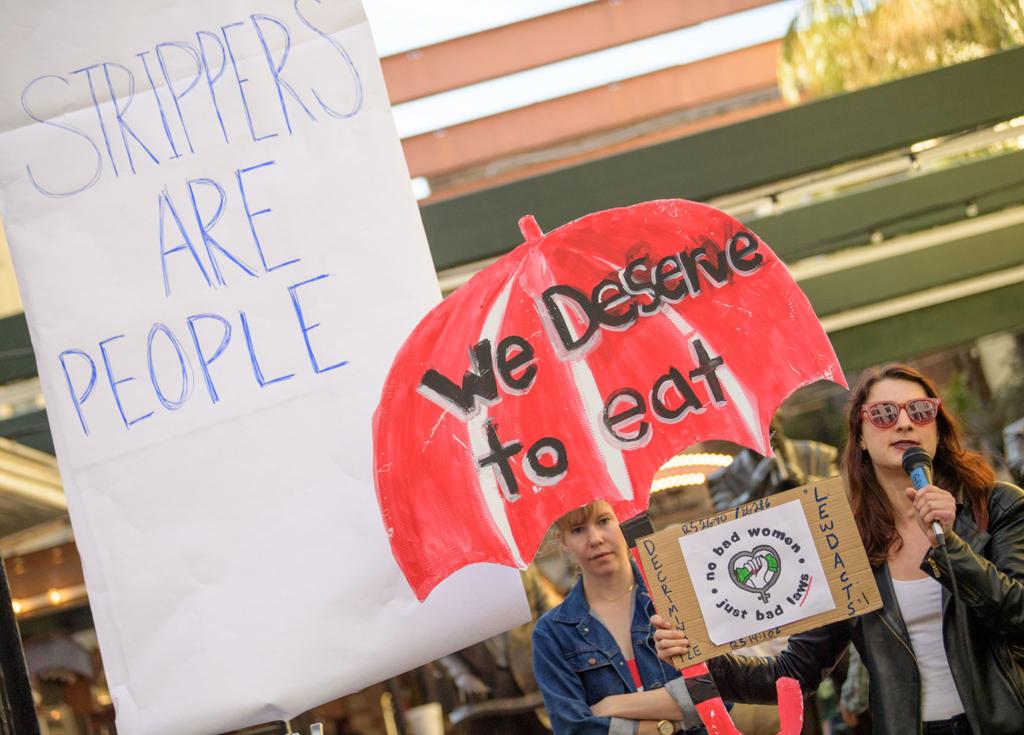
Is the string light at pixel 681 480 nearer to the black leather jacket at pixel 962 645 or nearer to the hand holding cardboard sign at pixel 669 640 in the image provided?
the black leather jacket at pixel 962 645

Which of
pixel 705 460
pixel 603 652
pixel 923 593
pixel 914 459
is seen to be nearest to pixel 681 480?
pixel 705 460

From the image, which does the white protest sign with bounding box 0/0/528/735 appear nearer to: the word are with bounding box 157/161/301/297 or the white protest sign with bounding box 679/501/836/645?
the word are with bounding box 157/161/301/297

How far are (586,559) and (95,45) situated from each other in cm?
156

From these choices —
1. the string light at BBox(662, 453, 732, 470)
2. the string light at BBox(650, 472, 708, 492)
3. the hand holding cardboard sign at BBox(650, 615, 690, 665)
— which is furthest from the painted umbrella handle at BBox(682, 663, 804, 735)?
the string light at BBox(650, 472, 708, 492)

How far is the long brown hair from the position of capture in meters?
2.08

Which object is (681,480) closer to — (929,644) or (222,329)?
(929,644)

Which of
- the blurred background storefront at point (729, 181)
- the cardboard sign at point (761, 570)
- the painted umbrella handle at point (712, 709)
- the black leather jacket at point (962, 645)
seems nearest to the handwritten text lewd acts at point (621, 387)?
the cardboard sign at point (761, 570)

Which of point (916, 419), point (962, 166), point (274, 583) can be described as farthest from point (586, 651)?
point (962, 166)

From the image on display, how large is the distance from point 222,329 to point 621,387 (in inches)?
32.6

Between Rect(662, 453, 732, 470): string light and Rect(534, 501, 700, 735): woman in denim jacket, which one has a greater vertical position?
Rect(662, 453, 732, 470): string light

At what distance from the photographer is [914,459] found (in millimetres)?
1979

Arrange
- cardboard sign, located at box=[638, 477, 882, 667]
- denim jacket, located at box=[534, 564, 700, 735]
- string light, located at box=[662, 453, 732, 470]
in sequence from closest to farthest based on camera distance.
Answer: cardboard sign, located at box=[638, 477, 882, 667] → denim jacket, located at box=[534, 564, 700, 735] → string light, located at box=[662, 453, 732, 470]

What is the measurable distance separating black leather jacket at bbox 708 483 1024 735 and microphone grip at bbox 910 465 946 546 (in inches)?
1.4

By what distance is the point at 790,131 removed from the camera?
322cm
